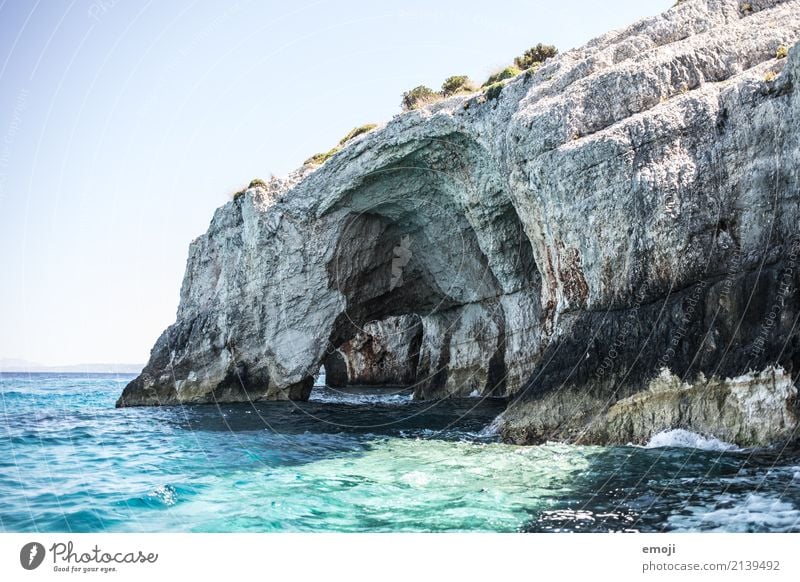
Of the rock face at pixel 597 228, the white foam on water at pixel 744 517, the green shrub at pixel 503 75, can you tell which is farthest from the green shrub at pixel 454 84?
the white foam on water at pixel 744 517

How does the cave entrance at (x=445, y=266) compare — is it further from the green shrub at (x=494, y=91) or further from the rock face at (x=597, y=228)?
the green shrub at (x=494, y=91)

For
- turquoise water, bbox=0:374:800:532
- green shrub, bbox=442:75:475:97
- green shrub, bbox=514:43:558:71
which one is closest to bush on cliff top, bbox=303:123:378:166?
green shrub, bbox=442:75:475:97

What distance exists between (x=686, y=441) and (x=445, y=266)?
19.0m

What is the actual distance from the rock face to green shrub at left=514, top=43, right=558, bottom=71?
323 cm

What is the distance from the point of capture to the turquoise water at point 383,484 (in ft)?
30.6

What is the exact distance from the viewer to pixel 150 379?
3209cm

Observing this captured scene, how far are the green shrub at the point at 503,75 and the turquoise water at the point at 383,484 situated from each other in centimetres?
1355

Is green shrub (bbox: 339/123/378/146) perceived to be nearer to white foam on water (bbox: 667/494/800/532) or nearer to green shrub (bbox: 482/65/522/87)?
green shrub (bbox: 482/65/522/87)

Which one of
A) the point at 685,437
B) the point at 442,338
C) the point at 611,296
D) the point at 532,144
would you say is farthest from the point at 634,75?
the point at 442,338

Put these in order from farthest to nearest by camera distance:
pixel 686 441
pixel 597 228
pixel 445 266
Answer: pixel 445 266, pixel 597 228, pixel 686 441

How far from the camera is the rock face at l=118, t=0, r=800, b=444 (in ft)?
44.0

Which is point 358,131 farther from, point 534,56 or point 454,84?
point 534,56

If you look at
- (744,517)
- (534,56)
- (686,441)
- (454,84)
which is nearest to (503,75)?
(534,56)

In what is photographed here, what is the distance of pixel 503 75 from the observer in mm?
24391
